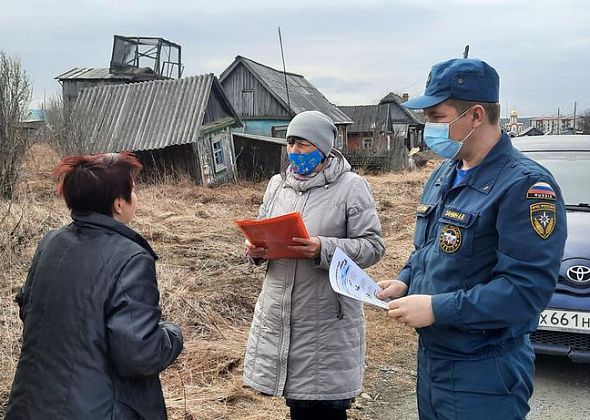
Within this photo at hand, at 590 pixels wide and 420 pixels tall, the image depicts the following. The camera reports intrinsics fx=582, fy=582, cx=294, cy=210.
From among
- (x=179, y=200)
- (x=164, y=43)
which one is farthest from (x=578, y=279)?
(x=164, y=43)

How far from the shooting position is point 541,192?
1.76 m

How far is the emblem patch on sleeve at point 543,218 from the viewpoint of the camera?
173 centimetres

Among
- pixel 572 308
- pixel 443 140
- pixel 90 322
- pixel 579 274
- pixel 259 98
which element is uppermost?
pixel 259 98

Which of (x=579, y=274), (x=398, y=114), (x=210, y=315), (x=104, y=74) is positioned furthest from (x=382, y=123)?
(x=579, y=274)

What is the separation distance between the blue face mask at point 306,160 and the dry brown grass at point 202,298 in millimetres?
1707

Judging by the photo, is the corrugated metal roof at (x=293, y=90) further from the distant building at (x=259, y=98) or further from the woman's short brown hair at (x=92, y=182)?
the woman's short brown hair at (x=92, y=182)

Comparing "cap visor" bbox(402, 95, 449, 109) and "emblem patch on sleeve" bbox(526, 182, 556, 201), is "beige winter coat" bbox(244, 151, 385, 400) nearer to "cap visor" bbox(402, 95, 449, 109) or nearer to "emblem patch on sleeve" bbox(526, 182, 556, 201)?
"cap visor" bbox(402, 95, 449, 109)

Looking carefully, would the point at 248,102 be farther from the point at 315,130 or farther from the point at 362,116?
the point at 315,130

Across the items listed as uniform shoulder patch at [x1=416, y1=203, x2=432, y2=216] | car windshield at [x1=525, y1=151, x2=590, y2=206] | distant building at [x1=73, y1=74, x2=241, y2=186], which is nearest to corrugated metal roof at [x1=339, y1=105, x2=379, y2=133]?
distant building at [x1=73, y1=74, x2=241, y2=186]

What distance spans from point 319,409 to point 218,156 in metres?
16.9

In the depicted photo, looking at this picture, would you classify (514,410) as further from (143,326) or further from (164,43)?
(164,43)

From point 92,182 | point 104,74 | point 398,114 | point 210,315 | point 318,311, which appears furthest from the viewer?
point 398,114

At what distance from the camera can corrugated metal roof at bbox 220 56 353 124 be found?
30.9 meters

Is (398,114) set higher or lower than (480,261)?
higher
